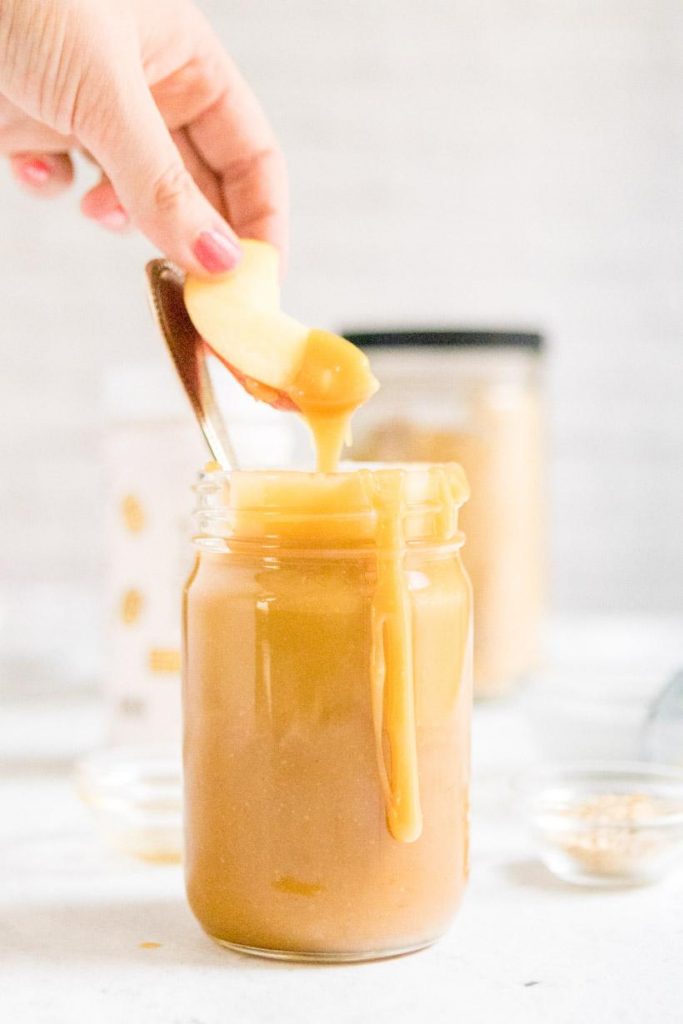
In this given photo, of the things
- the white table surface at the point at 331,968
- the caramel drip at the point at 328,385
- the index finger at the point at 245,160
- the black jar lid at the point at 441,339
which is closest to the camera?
the white table surface at the point at 331,968

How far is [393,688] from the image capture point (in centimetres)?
59

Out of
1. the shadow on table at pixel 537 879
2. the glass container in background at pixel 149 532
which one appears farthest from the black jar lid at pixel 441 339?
the shadow on table at pixel 537 879

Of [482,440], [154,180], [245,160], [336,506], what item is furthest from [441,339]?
[336,506]

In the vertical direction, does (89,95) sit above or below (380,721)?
above

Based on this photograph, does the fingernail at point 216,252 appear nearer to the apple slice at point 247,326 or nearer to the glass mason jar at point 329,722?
the apple slice at point 247,326

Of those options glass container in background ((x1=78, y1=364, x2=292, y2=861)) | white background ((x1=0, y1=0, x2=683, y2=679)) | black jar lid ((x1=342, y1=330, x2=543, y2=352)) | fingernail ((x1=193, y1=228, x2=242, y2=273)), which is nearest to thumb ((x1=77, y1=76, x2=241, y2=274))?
fingernail ((x1=193, y1=228, x2=242, y2=273))

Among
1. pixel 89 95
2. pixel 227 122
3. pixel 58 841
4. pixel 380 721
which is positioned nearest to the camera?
pixel 380 721

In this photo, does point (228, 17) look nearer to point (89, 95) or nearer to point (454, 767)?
point (89, 95)

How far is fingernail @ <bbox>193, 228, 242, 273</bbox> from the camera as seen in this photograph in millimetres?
709

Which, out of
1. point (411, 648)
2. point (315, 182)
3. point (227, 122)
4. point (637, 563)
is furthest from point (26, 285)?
point (411, 648)

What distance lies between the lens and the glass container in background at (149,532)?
3.46 ft

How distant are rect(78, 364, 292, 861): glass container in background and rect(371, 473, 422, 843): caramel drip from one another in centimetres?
47

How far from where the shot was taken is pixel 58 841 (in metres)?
0.83

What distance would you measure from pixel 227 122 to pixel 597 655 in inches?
28.2
